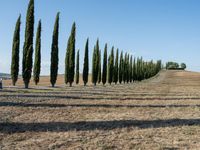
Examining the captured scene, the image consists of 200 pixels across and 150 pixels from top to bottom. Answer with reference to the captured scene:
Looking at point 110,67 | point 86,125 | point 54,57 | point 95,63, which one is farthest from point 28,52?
point 110,67

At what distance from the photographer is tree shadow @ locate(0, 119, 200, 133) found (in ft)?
42.8

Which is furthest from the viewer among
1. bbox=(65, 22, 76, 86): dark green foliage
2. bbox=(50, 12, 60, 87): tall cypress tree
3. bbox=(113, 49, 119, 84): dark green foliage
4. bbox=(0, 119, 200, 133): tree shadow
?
bbox=(113, 49, 119, 84): dark green foliage

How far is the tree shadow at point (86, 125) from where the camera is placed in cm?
1305

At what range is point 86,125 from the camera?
46.3ft

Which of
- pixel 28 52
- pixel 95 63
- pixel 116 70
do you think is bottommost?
pixel 116 70

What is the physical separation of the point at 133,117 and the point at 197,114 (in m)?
3.41

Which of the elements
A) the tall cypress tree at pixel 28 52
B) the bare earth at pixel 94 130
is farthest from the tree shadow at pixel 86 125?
the tall cypress tree at pixel 28 52

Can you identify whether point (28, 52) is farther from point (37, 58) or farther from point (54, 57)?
point (54, 57)

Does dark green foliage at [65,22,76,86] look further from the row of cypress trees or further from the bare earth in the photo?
the bare earth

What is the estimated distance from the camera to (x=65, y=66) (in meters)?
54.2

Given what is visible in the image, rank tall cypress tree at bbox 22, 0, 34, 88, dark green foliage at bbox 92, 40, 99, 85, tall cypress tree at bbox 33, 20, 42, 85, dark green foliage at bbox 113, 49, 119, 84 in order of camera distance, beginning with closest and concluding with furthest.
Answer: tall cypress tree at bbox 22, 0, 34, 88 → tall cypress tree at bbox 33, 20, 42, 85 → dark green foliage at bbox 92, 40, 99, 85 → dark green foliage at bbox 113, 49, 119, 84

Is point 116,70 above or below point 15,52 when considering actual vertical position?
below

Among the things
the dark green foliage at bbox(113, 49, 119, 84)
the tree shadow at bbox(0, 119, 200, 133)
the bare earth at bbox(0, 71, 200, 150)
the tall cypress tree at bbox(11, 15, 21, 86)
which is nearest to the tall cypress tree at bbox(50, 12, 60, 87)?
the tall cypress tree at bbox(11, 15, 21, 86)

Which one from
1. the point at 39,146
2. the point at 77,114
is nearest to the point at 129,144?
the point at 39,146
